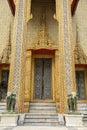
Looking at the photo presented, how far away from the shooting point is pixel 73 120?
4.47 metres

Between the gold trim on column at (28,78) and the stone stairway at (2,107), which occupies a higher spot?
the gold trim on column at (28,78)

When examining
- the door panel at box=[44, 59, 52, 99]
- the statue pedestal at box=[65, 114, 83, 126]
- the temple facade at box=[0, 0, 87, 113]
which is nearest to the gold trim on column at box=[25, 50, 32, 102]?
the temple facade at box=[0, 0, 87, 113]

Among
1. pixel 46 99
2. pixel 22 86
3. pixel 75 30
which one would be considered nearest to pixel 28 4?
pixel 75 30

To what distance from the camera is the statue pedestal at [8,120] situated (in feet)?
14.6

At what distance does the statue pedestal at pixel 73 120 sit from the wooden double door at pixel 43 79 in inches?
87.6

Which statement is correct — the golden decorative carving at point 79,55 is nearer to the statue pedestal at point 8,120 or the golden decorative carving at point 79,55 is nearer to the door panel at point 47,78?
the door panel at point 47,78

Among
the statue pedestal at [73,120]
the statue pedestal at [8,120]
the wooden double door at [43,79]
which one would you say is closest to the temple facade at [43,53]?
the wooden double door at [43,79]

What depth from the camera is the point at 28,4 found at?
6473 mm

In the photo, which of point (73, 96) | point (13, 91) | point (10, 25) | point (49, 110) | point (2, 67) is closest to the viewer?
point (73, 96)

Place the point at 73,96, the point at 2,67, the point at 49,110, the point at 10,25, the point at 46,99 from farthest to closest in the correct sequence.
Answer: the point at 10,25 < the point at 2,67 < the point at 46,99 < the point at 49,110 < the point at 73,96

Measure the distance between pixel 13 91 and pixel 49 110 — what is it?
148 centimetres

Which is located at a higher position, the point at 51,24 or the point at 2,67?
the point at 51,24

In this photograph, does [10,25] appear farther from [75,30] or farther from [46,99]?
[46,99]

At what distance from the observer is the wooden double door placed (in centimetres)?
676
